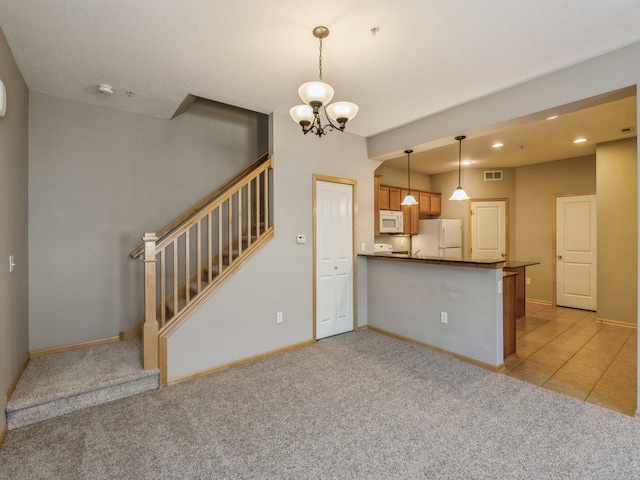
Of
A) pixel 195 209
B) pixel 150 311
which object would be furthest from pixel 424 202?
pixel 150 311

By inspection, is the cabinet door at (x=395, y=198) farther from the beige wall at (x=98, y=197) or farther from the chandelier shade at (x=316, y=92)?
the chandelier shade at (x=316, y=92)

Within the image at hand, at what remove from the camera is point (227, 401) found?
264 cm

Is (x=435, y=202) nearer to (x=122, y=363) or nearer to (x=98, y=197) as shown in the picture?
(x=98, y=197)

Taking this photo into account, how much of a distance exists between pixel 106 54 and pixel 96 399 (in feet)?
9.24

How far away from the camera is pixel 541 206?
630 cm

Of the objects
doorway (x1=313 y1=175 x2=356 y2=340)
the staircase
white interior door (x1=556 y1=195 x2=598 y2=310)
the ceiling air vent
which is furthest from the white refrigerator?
the staircase

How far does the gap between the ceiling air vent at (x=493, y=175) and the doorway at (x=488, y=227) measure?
19.4 inches

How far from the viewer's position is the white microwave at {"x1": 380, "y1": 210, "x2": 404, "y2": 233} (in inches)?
226

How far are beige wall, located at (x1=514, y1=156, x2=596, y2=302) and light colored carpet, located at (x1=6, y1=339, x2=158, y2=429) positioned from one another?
6927 millimetres

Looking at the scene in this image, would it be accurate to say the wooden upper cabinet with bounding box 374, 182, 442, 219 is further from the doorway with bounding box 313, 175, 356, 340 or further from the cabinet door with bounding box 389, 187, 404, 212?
the doorway with bounding box 313, 175, 356, 340

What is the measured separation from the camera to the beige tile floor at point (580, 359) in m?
2.76

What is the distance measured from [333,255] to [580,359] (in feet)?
10.0

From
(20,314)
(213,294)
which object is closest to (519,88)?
(213,294)

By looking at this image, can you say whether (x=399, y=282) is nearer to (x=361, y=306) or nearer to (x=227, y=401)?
(x=361, y=306)
